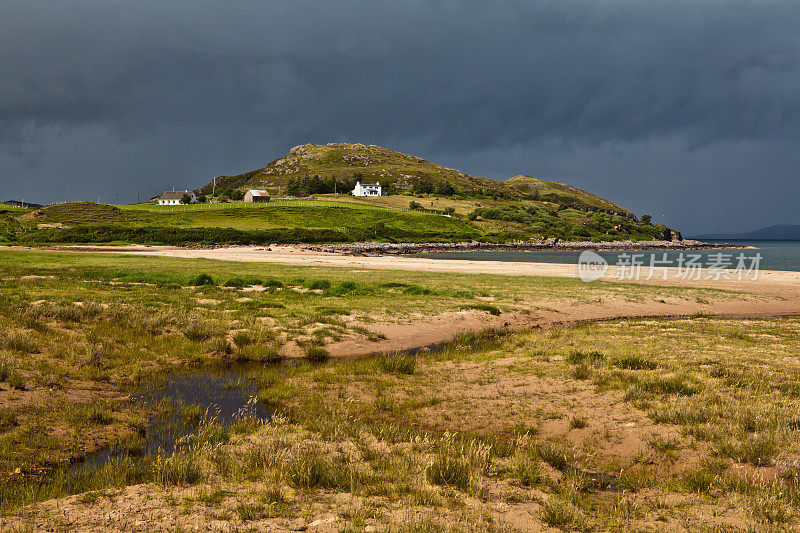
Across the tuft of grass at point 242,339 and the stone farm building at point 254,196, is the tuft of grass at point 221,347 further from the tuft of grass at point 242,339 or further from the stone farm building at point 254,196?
the stone farm building at point 254,196

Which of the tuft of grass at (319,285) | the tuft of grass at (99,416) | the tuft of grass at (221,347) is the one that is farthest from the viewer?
the tuft of grass at (319,285)

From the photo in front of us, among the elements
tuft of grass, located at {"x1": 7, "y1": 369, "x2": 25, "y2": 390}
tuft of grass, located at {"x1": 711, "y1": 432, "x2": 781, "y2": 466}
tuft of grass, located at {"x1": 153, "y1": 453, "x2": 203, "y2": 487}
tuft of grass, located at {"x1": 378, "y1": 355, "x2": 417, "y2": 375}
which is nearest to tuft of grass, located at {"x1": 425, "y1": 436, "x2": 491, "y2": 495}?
tuft of grass, located at {"x1": 153, "y1": 453, "x2": 203, "y2": 487}

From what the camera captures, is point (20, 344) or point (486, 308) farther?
point (486, 308)

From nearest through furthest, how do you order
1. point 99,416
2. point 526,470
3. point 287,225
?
point 526,470 → point 99,416 → point 287,225

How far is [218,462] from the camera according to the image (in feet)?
26.8

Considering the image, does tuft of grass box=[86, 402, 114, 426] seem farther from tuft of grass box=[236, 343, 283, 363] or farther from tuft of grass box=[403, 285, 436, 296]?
tuft of grass box=[403, 285, 436, 296]

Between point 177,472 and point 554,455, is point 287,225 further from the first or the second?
point 554,455

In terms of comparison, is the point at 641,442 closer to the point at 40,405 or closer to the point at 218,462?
the point at 218,462

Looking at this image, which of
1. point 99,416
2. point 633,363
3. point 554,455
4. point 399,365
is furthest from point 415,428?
point 633,363

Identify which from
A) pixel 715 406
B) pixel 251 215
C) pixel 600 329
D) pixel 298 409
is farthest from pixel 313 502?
pixel 251 215

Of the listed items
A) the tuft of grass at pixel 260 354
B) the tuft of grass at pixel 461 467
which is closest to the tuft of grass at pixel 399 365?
the tuft of grass at pixel 260 354

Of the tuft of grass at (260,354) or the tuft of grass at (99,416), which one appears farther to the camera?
the tuft of grass at (260,354)

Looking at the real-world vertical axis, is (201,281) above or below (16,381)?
above

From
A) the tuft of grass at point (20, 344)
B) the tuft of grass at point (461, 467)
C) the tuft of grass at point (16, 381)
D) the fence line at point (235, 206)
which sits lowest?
the tuft of grass at point (461, 467)
